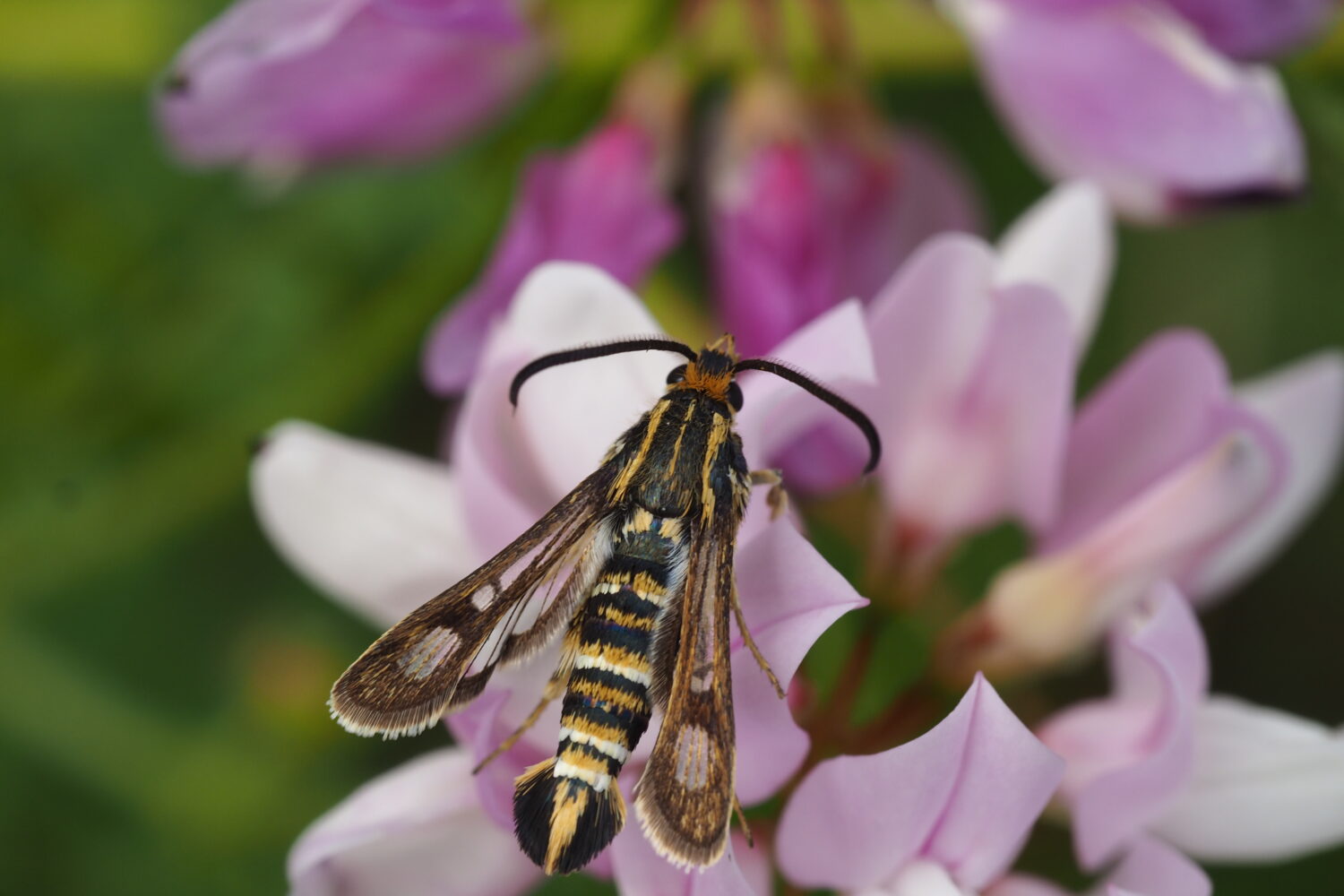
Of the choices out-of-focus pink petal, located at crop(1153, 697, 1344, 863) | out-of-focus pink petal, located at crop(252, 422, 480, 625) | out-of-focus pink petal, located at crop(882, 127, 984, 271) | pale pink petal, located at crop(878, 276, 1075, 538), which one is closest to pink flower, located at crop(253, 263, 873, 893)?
out-of-focus pink petal, located at crop(252, 422, 480, 625)

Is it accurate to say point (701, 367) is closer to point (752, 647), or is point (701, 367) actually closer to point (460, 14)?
point (752, 647)

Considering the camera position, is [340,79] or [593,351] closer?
[593,351]

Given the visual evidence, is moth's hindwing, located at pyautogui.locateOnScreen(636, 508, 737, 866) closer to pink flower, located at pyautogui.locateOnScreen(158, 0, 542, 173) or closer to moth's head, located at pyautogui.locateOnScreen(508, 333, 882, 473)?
moth's head, located at pyautogui.locateOnScreen(508, 333, 882, 473)

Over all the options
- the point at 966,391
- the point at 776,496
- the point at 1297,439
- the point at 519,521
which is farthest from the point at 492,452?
the point at 1297,439

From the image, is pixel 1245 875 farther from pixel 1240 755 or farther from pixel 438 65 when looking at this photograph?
pixel 438 65

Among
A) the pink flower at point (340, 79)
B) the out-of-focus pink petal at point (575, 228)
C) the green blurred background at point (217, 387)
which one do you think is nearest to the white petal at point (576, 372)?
the out-of-focus pink petal at point (575, 228)

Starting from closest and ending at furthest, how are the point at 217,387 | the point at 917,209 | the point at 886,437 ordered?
the point at 886,437
the point at 917,209
the point at 217,387
